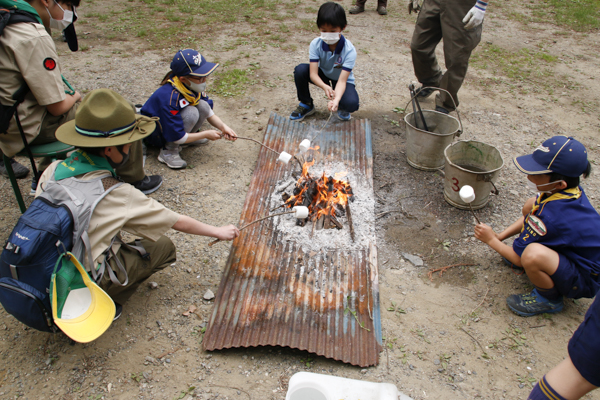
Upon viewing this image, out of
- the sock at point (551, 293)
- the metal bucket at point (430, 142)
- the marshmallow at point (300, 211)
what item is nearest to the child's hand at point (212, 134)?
the marshmallow at point (300, 211)

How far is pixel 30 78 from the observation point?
3020 millimetres

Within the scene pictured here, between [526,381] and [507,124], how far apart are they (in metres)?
3.94

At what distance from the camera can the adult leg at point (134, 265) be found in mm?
2569

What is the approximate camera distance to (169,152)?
4363 mm

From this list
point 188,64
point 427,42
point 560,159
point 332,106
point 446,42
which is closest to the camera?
point 560,159

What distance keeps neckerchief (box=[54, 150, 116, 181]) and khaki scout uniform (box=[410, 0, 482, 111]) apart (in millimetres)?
4427

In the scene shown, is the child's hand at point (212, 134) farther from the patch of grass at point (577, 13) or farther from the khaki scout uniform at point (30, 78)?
the patch of grass at point (577, 13)

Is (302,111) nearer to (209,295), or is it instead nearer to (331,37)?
(331,37)

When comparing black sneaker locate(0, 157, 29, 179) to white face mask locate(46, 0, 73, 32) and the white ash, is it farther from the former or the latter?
the white ash

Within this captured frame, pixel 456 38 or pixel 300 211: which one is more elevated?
pixel 456 38

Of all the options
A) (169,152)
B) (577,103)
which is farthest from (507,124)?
(169,152)

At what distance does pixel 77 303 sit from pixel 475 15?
4.90m

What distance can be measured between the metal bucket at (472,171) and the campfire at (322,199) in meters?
A: 1.02

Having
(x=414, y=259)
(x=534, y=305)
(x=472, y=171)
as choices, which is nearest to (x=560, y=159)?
(x=472, y=171)
